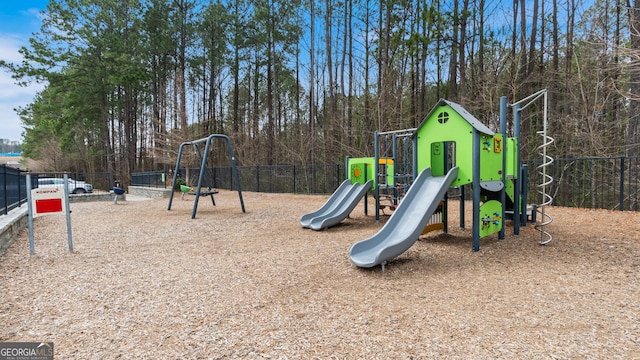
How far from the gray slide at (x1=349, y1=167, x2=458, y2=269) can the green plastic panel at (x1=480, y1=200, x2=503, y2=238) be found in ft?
2.15

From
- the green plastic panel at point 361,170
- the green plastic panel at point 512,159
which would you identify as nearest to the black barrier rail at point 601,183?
the green plastic panel at point 512,159

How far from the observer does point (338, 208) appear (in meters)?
7.01

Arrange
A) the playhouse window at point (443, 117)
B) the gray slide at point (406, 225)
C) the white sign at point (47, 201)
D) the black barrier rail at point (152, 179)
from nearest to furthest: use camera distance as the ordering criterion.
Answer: the gray slide at point (406, 225)
the white sign at point (47, 201)
the playhouse window at point (443, 117)
the black barrier rail at point (152, 179)

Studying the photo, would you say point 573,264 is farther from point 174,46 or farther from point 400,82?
point 174,46

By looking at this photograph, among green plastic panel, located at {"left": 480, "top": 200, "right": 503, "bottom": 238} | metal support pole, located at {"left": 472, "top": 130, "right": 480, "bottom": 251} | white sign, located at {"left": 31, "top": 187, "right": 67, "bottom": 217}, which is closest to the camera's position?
metal support pole, located at {"left": 472, "top": 130, "right": 480, "bottom": 251}

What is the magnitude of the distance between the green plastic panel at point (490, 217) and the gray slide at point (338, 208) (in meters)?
2.55

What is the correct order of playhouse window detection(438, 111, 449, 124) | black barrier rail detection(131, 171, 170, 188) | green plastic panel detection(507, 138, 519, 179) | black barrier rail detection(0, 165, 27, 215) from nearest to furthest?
playhouse window detection(438, 111, 449, 124)
green plastic panel detection(507, 138, 519, 179)
black barrier rail detection(0, 165, 27, 215)
black barrier rail detection(131, 171, 170, 188)

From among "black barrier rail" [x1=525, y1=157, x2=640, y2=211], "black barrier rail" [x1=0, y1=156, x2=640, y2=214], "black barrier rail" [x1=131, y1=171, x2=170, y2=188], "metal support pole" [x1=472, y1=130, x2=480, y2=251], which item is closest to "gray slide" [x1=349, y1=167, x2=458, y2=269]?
"metal support pole" [x1=472, y1=130, x2=480, y2=251]

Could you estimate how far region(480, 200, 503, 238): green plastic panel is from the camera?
477 cm

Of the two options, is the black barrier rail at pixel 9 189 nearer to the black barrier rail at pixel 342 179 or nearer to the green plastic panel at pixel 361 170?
the black barrier rail at pixel 342 179

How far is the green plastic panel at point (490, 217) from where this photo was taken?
4.77 m

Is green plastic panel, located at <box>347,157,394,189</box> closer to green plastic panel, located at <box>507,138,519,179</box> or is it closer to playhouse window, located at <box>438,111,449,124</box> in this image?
playhouse window, located at <box>438,111,449,124</box>

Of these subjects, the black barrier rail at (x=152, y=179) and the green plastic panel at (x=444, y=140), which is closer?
the green plastic panel at (x=444, y=140)

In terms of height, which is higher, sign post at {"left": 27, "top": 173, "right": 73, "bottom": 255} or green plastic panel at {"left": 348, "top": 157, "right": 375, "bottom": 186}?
green plastic panel at {"left": 348, "top": 157, "right": 375, "bottom": 186}
